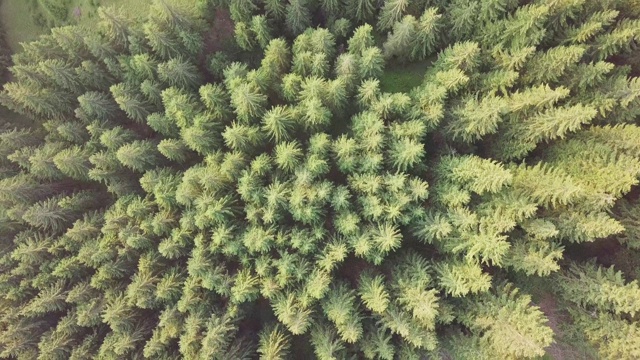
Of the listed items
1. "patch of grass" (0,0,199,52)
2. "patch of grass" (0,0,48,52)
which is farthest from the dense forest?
"patch of grass" (0,0,48,52)

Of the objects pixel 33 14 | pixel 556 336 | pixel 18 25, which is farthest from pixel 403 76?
pixel 18 25

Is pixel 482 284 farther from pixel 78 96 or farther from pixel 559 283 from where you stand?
pixel 78 96

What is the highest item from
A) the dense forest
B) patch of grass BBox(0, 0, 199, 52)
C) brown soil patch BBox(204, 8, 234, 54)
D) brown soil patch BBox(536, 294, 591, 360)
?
patch of grass BBox(0, 0, 199, 52)

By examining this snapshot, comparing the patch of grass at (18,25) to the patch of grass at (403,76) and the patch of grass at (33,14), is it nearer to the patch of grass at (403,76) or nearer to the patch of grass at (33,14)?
the patch of grass at (33,14)

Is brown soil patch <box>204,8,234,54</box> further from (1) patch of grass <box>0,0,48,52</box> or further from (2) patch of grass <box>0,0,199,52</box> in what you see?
(1) patch of grass <box>0,0,48,52</box>

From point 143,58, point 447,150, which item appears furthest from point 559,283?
point 143,58

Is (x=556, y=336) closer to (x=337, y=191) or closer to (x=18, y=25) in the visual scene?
(x=337, y=191)
